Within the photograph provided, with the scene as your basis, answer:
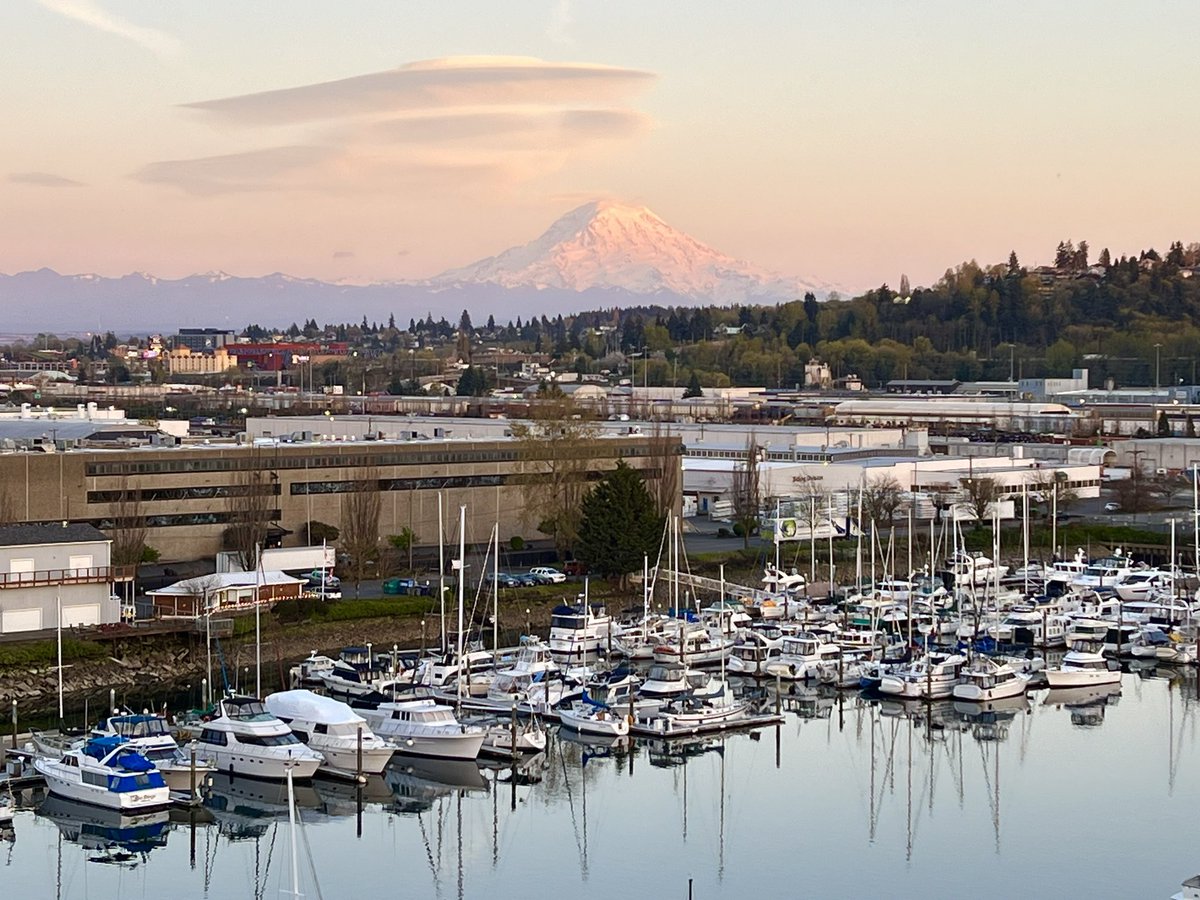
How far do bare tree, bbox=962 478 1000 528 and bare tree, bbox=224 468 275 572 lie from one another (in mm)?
15237

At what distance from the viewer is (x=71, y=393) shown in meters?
81.7

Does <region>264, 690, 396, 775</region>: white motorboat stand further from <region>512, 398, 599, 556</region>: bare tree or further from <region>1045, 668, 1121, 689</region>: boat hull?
<region>512, 398, 599, 556</region>: bare tree

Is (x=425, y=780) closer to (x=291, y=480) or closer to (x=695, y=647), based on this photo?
(x=695, y=647)

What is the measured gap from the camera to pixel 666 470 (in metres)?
34.7

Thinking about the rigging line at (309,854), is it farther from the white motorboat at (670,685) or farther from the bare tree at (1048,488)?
the bare tree at (1048,488)

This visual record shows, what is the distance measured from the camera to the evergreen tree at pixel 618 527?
2966 cm

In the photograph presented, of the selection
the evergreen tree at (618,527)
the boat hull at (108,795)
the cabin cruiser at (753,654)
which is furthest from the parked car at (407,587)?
the boat hull at (108,795)

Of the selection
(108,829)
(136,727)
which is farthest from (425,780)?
(108,829)

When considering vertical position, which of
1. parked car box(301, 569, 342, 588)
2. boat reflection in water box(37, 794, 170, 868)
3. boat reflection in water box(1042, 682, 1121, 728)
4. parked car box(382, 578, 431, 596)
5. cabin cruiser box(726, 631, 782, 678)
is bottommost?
boat reflection in water box(1042, 682, 1121, 728)

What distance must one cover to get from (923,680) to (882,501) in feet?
46.0

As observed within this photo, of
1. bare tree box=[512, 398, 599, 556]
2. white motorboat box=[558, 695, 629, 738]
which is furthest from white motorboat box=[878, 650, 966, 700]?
bare tree box=[512, 398, 599, 556]

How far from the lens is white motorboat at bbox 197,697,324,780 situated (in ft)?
61.6

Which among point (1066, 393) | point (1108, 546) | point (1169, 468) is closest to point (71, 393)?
point (1066, 393)

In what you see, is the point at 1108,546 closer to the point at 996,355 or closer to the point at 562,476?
the point at 562,476
